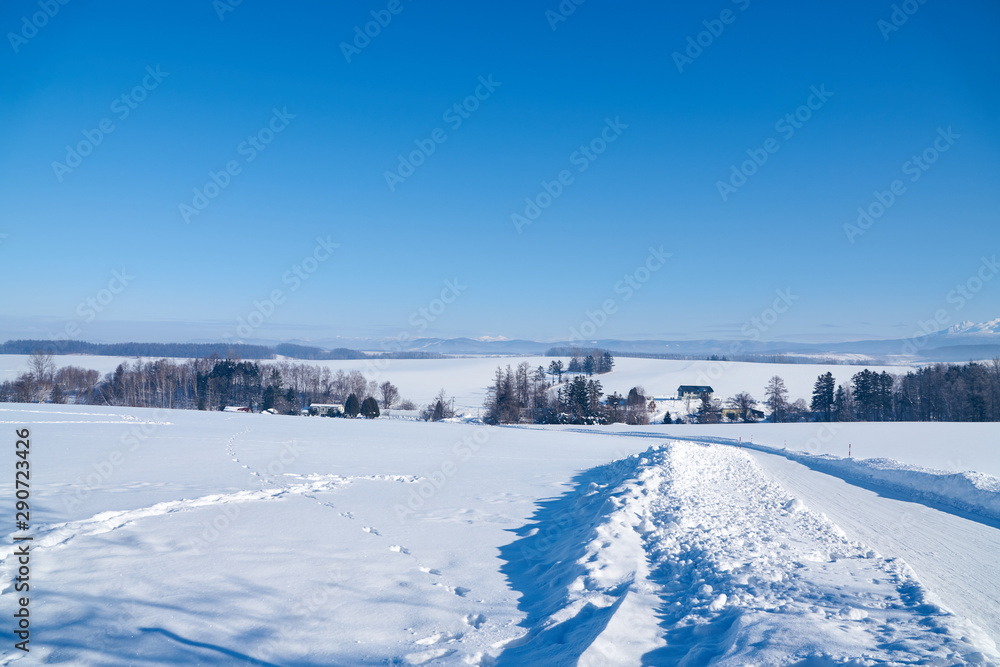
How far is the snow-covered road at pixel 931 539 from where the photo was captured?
19.9 feet

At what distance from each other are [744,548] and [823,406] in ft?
187

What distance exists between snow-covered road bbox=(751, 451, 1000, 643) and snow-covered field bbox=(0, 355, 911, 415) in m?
53.1

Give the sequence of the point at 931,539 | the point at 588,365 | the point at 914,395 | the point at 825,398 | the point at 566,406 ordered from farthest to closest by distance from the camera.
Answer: the point at 588,365 < the point at 566,406 < the point at 914,395 < the point at 825,398 < the point at 931,539

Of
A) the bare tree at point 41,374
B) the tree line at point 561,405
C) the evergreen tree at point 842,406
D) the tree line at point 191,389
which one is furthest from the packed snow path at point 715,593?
the bare tree at point 41,374

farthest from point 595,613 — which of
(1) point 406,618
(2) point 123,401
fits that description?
(2) point 123,401

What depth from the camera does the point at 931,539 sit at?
8859 millimetres

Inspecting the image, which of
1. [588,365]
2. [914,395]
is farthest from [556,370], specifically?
[914,395]

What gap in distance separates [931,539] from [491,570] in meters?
8.11

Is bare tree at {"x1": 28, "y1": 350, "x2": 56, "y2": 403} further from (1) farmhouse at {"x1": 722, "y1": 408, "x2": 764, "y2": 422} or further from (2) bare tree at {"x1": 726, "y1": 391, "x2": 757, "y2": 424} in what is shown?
(2) bare tree at {"x1": 726, "y1": 391, "x2": 757, "y2": 424}

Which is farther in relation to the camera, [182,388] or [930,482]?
[182,388]

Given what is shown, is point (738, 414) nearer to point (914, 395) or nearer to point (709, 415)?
point (709, 415)

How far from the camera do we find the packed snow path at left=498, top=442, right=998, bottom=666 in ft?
13.9

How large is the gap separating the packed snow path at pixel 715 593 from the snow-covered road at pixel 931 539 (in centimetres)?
59

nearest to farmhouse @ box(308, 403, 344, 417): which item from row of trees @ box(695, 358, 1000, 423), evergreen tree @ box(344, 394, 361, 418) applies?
evergreen tree @ box(344, 394, 361, 418)
